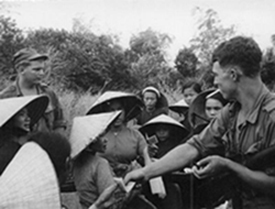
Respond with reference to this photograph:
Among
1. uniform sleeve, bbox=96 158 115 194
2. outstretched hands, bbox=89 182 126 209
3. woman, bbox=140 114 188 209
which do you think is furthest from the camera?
woman, bbox=140 114 188 209

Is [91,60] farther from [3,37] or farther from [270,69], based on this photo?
[270,69]

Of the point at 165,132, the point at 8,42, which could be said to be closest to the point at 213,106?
the point at 165,132

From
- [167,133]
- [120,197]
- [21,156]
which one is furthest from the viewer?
[167,133]

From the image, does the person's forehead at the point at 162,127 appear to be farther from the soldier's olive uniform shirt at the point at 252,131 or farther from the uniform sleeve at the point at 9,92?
the soldier's olive uniform shirt at the point at 252,131

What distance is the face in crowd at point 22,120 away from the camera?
4.05 metres

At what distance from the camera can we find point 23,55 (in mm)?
5184

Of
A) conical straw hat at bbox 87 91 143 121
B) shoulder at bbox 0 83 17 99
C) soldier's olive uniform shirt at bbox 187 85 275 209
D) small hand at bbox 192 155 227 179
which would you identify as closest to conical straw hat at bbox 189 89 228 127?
conical straw hat at bbox 87 91 143 121

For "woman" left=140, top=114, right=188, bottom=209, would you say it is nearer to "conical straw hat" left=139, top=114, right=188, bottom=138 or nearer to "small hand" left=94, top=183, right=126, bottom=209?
"conical straw hat" left=139, top=114, right=188, bottom=138

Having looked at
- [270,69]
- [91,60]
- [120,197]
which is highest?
[91,60]

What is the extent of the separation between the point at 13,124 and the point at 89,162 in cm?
64

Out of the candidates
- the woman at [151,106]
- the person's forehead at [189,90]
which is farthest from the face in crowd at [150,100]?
the person's forehead at [189,90]

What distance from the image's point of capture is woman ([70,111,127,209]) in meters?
4.07

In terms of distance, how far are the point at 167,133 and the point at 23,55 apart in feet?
5.78

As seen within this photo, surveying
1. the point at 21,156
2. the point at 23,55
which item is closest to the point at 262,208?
the point at 21,156
